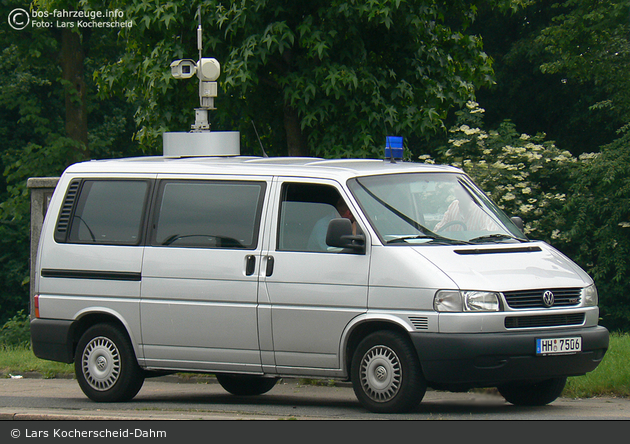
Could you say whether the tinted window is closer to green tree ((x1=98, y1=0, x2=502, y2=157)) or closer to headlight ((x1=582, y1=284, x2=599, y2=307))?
headlight ((x1=582, y1=284, x2=599, y2=307))

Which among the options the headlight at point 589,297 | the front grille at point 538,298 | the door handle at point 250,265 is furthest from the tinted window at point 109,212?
the headlight at point 589,297

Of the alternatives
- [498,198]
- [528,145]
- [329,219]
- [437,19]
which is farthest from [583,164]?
[329,219]

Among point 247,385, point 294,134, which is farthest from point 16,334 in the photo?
point 247,385

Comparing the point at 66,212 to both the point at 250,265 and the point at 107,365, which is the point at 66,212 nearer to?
the point at 107,365

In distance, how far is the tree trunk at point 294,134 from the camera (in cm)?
1538

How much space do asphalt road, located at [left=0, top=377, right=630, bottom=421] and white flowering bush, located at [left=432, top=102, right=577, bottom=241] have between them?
25.0 ft

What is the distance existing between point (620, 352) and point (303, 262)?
4.15m

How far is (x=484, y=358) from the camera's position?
7.97 meters

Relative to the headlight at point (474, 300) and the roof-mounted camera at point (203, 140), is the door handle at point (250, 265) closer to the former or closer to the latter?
the headlight at point (474, 300)

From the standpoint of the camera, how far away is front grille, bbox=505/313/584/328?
26.4 feet

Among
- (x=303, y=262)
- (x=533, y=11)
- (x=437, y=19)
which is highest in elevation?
(x=533, y=11)

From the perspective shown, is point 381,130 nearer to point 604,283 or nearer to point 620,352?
point 620,352

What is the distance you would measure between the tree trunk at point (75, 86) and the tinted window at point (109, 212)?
18.5m

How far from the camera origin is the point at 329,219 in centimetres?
878
